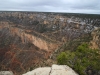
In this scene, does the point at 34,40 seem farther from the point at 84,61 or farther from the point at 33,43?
the point at 84,61

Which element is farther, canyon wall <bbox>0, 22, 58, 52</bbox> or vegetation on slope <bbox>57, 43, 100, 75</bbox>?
canyon wall <bbox>0, 22, 58, 52</bbox>

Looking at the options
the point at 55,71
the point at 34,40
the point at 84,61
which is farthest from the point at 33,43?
the point at 55,71

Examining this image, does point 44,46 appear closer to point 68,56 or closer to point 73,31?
point 73,31

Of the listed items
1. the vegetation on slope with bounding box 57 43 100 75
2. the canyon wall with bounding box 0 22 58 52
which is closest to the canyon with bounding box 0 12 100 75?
the canyon wall with bounding box 0 22 58 52

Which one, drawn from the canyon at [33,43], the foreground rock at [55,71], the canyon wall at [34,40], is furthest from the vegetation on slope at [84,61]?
the canyon wall at [34,40]

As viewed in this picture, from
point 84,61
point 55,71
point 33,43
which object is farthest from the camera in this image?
point 33,43

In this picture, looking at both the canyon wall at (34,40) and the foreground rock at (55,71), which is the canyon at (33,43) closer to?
the canyon wall at (34,40)

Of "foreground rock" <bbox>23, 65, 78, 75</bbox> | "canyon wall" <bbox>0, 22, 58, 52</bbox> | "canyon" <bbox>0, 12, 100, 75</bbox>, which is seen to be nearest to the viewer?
"foreground rock" <bbox>23, 65, 78, 75</bbox>

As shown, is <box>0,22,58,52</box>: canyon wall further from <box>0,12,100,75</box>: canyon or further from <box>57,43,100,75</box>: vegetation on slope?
<box>57,43,100,75</box>: vegetation on slope

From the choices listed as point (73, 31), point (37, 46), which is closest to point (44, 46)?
point (37, 46)
